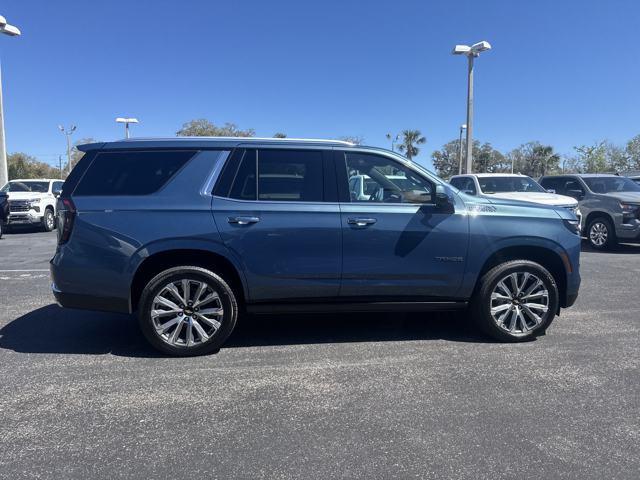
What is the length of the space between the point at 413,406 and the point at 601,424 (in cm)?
123

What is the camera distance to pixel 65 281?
4410 mm

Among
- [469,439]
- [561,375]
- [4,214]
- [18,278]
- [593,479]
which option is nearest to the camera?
[593,479]

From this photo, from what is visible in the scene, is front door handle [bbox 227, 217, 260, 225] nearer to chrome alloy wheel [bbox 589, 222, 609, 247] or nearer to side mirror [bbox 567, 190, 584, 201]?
chrome alloy wheel [bbox 589, 222, 609, 247]

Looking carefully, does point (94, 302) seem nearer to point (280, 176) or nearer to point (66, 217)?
point (66, 217)

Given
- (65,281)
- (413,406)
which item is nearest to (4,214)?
(65,281)

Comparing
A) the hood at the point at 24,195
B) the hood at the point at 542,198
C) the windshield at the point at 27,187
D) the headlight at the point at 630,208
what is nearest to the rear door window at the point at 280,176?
the hood at the point at 542,198

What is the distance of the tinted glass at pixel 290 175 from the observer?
15.0 ft

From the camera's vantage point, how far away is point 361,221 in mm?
4535

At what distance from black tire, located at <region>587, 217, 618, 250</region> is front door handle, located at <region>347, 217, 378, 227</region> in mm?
9274

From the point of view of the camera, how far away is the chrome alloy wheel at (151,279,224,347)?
14.5ft

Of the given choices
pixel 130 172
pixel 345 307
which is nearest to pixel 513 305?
pixel 345 307

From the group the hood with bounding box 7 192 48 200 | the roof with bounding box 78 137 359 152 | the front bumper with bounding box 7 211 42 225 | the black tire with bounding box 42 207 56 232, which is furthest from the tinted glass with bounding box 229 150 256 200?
the black tire with bounding box 42 207 56 232

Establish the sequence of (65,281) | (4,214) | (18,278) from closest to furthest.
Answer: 1. (65,281)
2. (18,278)
3. (4,214)

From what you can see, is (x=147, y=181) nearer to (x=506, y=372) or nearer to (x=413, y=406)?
(x=413, y=406)
